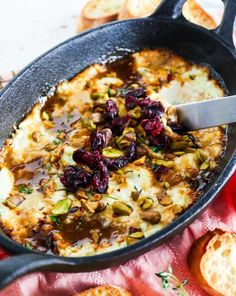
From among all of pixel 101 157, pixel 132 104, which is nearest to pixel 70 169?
pixel 101 157

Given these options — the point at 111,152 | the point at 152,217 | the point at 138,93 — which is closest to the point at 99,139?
the point at 111,152

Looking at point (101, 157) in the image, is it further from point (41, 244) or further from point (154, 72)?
point (154, 72)

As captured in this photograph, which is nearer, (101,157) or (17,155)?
(101,157)

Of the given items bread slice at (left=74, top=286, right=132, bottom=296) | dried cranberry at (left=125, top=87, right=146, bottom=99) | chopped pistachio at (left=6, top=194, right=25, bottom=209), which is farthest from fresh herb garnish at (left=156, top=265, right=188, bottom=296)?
dried cranberry at (left=125, top=87, right=146, bottom=99)

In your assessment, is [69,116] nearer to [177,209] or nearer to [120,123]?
[120,123]

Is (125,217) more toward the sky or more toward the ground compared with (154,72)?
more toward the ground

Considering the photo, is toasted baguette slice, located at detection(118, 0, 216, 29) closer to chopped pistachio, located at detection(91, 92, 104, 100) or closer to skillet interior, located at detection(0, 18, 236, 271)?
skillet interior, located at detection(0, 18, 236, 271)
